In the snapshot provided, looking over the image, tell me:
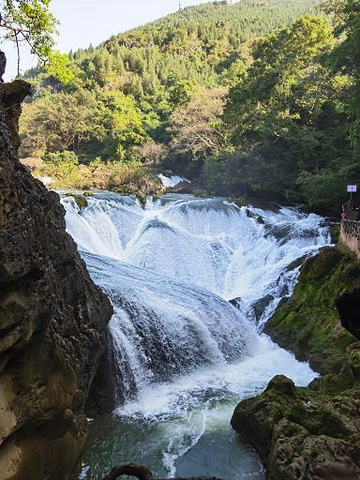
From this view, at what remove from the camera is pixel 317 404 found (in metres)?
7.38

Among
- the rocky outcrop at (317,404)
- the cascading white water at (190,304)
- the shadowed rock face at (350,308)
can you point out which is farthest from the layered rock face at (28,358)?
the shadowed rock face at (350,308)

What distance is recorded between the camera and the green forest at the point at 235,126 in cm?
2070

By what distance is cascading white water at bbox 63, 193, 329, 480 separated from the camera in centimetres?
848

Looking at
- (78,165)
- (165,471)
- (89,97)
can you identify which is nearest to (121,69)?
(89,97)

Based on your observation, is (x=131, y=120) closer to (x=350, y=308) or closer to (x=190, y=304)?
(x=190, y=304)

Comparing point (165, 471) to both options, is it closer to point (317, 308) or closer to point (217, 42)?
point (317, 308)

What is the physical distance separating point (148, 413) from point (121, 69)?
202 feet

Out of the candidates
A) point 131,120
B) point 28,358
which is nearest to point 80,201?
point 28,358

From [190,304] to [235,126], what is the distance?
2069 centimetres

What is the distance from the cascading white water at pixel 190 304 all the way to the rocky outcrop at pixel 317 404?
0.54m

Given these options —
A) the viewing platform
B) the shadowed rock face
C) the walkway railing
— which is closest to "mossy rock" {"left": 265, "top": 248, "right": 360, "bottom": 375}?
the viewing platform

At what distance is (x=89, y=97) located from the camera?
42.7 metres

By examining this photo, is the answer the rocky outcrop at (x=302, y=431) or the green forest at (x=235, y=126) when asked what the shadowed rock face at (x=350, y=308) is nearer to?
the rocky outcrop at (x=302, y=431)

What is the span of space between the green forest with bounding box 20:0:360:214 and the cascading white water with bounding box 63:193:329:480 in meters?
3.15
